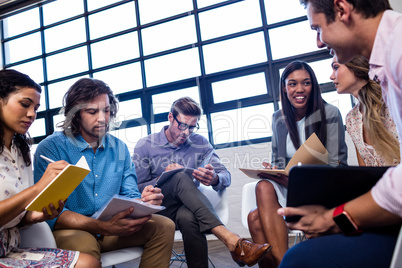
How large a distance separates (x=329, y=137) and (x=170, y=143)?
119cm

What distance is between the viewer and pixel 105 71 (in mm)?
5012

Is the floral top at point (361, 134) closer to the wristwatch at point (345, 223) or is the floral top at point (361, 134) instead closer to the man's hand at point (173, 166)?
the wristwatch at point (345, 223)

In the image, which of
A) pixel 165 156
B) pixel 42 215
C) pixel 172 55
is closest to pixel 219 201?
pixel 165 156

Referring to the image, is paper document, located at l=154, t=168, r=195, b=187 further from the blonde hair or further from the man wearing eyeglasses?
the blonde hair

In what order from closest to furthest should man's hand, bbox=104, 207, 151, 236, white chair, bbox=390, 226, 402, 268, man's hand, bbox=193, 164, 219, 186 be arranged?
1. white chair, bbox=390, 226, 402, 268
2. man's hand, bbox=104, 207, 151, 236
3. man's hand, bbox=193, 164, 219, 186

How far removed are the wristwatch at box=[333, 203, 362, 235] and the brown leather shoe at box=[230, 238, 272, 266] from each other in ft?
3.24

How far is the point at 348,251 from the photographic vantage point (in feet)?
2.65

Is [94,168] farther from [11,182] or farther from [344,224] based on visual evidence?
[344,224]

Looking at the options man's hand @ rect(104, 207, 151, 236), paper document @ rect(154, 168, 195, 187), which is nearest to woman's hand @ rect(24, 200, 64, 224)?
man's hand @ rect(104, 207, 151, 236)

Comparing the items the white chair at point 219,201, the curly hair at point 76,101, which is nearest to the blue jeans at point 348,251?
the curly hair at point 76,101

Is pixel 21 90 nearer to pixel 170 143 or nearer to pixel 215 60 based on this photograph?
pixel 170 143

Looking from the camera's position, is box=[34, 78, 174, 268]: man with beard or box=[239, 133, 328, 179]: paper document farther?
box=[239, 133, 328, 179]: paper document

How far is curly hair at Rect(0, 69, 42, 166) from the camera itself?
1426 millimetres

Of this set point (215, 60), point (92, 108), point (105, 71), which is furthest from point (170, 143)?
point (105, 71)
